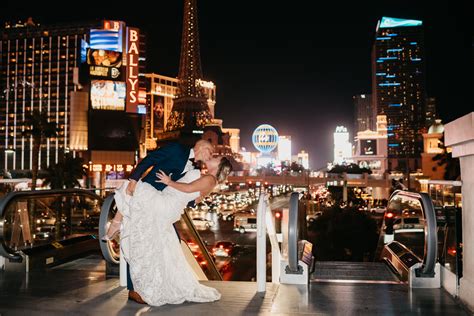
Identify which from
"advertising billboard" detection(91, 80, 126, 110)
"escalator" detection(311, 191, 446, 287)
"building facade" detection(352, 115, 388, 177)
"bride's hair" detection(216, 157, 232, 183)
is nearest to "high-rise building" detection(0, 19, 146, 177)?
"advertising billboard" detection(91, 80, 126, 110)

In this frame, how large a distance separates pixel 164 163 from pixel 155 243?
0.87 metres

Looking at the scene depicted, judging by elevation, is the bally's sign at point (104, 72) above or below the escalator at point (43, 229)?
above

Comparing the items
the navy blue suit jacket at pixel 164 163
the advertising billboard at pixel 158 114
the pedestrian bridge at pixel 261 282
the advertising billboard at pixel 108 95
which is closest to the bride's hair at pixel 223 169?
the navy blue suit jacket at pixel 164 163

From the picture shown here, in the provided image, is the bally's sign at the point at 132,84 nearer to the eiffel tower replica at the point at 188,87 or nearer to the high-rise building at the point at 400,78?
the eiffel tower replica at the point at 188,87

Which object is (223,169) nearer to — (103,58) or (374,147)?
(103,58)

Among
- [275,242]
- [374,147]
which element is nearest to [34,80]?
[374,147]

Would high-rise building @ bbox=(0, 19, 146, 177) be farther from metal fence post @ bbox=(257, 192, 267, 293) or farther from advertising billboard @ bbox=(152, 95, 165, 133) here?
metal fence post @ bbox=(257, 192, 267, 293)

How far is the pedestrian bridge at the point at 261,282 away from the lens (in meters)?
5.27

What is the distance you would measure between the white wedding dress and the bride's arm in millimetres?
106

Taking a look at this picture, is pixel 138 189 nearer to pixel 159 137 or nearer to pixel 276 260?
pixel 276 260

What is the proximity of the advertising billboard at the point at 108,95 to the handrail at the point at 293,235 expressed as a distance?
259ft

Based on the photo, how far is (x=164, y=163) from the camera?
526 centimetres

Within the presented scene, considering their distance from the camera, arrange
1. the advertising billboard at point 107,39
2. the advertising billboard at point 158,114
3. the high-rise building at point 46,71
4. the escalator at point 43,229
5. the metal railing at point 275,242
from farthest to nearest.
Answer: the advertising billboard at point 158,114, the high-rise building at point 46,71, the advertising billboard at point 107,39, the escalator at point 43,229, the metal railing at point 275,242

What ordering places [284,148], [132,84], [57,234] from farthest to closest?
[284,148] → [132,84] → [57,234]
